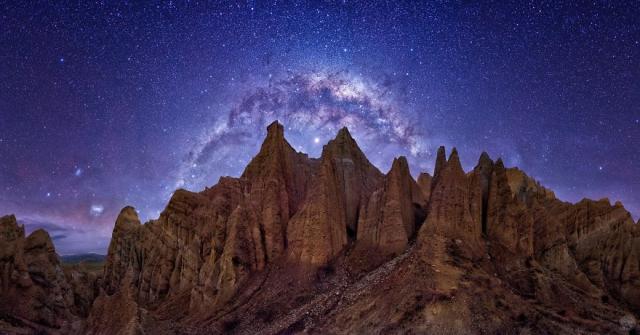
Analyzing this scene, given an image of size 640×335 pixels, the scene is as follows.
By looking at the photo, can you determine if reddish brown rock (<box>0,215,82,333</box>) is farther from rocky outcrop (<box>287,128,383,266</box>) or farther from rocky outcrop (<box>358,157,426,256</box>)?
rocky outcrop (<box>358,157,426,256</box>)

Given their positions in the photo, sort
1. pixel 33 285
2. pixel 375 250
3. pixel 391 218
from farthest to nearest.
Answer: pixel 33 285 → pixel 391 218 → pixel 375 250

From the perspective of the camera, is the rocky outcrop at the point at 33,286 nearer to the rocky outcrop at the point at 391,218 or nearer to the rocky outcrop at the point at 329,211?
the rocky outcrop at the point at 329,211

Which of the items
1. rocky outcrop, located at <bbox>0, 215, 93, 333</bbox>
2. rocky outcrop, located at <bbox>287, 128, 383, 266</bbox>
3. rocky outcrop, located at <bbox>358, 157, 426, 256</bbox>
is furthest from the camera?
rocky outcrop, located at <bbox>287, 128, 383, 266</bbox>

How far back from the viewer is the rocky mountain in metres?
36.1

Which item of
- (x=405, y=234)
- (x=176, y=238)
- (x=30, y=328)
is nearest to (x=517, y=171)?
(x=405, y=234)

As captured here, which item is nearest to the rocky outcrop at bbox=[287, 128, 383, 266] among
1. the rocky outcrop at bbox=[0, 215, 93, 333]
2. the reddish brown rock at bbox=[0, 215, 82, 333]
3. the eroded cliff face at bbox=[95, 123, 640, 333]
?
the eroded cliff face at bbox=[95, 123, 640, 333]

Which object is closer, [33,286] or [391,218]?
[391,218]

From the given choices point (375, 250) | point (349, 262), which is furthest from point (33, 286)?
point (375, 250)

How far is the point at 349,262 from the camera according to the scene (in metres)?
47.0

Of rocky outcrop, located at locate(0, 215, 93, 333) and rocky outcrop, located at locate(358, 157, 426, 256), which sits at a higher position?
rocky outcrop, located at locate(358, 157, 426, 256)

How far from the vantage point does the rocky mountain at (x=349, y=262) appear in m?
36.1

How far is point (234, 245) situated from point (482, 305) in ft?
91.9

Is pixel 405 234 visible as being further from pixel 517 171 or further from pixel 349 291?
pixel 517 171

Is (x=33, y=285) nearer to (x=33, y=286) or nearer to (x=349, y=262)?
(x=33, y=286)
